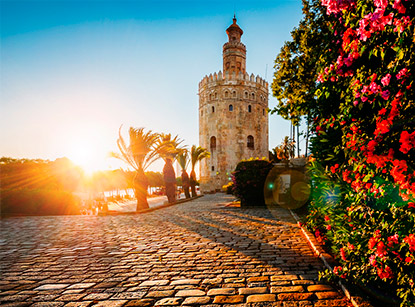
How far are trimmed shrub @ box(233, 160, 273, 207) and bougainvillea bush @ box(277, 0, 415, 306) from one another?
874cm

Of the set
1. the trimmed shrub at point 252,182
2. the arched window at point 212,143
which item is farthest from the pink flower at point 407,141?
the arched window at point 212,143

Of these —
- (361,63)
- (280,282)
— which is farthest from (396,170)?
(280,282)

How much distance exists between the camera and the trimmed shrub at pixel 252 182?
1181 cm

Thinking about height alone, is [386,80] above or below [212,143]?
below

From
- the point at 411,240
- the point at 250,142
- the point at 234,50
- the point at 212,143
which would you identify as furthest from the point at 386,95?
the point at 234,50

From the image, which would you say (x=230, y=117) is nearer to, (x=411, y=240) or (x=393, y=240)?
(x=393, y=240)

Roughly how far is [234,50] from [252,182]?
3063 centimetres

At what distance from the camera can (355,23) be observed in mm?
2578

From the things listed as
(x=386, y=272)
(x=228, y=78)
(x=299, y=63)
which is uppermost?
(x=228, y=78)

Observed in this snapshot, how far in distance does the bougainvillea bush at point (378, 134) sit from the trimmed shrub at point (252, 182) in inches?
344

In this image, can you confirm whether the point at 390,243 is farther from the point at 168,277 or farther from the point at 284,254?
the point at 168,277

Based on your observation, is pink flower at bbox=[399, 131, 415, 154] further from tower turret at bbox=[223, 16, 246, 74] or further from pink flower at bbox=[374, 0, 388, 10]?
tower turret at bbox=[223, 16, 246, 74]

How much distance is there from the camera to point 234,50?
3712 cm

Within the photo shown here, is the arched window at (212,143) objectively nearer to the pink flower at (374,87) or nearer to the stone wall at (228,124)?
the stone wall at (228,124)
